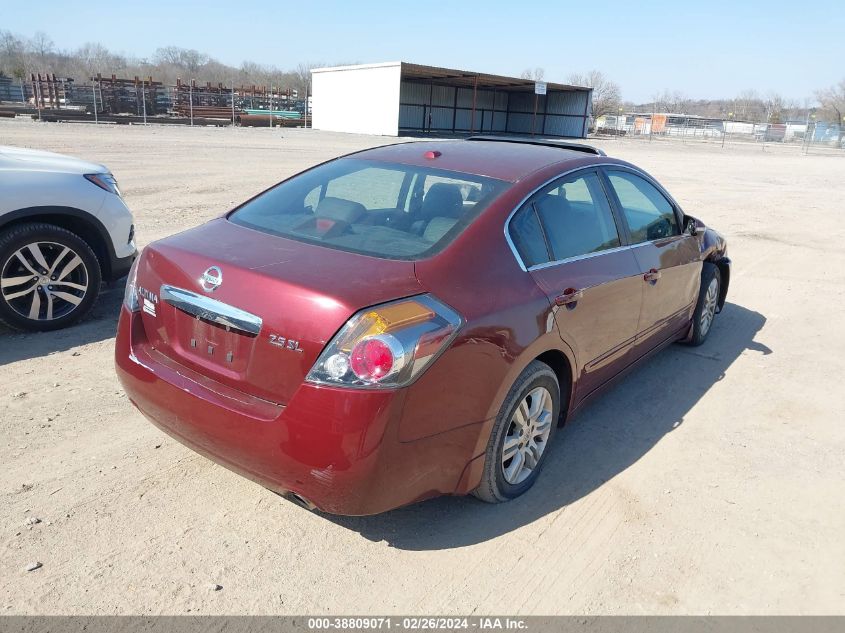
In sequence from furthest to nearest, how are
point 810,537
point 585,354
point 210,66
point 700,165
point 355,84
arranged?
point 210,66
point 355,84
point 700,165
point 585,354
point 810,537

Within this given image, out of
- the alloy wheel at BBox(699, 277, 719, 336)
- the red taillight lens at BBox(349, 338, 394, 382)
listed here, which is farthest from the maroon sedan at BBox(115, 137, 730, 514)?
the alloy wheel at BBox(699, 277, 719, 336)

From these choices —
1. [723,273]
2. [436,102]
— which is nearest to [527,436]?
[723,273]

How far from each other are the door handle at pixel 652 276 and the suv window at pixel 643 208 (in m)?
0.21

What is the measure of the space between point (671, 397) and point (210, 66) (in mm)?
126571

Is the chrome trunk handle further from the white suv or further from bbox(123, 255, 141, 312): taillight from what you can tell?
the white suv

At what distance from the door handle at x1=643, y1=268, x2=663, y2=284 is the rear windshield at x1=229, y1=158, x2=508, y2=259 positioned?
1377 millimetres

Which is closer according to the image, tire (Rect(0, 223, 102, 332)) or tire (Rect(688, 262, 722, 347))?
tire (Rect(0, 223, 102, 332))

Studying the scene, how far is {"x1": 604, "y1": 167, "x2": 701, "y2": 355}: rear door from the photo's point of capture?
13.8 feet

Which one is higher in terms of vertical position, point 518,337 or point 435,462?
point 518,337

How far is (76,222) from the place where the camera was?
5.18 m

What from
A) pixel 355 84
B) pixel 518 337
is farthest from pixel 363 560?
pixel 355 84

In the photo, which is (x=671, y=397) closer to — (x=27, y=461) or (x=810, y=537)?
(x=810, y=537)

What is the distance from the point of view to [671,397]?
466cm

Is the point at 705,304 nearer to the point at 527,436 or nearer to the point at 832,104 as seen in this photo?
the point at 527,436
